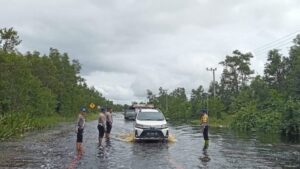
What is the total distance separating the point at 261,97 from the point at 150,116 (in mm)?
32721

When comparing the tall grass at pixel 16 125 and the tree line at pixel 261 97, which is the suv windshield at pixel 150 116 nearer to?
the tall grass at pixel 16 125

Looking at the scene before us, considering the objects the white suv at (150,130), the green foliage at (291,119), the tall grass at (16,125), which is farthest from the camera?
the green foliage at (291,119)

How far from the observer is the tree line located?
1709 inches

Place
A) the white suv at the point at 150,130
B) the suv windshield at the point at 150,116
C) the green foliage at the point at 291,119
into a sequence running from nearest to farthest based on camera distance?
1. the white suv at the point at 150,130
2. the suv windshield at the point at 150,116
3. the green foliage at the point at 291,119

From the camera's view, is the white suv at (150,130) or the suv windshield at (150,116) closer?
the white suv at (150,130)

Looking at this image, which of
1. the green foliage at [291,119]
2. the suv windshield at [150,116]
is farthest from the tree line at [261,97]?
the suv windshield at [150,116]

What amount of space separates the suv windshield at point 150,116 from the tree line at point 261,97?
57.7 ft

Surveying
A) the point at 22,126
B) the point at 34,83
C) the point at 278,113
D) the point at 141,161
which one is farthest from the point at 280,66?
the point at 141,161

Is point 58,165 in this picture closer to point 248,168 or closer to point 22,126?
point 248,168

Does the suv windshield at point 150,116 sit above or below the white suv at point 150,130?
above

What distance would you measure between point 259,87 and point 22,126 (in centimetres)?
3283

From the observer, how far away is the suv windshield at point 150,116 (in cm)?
2628

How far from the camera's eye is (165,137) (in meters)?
25.2

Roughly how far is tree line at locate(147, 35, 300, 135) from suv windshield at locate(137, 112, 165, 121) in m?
17.6
